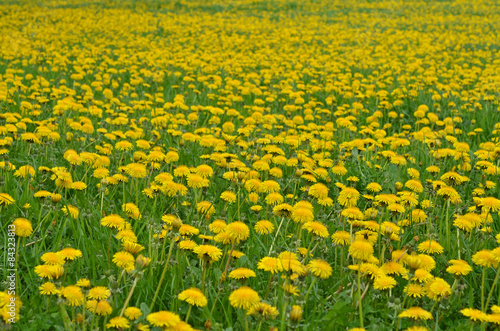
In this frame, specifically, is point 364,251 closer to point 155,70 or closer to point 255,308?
point 255,308

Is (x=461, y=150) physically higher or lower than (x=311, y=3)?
lower

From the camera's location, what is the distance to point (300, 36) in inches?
504

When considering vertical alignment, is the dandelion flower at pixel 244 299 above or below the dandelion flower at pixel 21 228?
below

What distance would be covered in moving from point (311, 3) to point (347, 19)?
6211 mm

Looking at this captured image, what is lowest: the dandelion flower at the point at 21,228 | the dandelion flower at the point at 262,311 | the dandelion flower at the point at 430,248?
the dandelion flower at the point at 430,248

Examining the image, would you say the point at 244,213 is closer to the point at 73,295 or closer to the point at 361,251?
the point at 361,251

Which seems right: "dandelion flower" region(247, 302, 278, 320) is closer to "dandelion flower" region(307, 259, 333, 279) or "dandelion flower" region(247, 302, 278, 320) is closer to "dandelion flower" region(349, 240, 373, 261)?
"dandelion flower" region(307, 259, 333, 279)

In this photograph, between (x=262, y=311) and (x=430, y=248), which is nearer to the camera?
(x=262, y=311)

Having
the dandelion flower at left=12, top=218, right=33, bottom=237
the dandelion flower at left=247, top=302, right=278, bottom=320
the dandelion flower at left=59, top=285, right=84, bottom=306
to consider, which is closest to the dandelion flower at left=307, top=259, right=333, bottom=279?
the dandelion flower at left=247, top=302, right=278, bottom=320

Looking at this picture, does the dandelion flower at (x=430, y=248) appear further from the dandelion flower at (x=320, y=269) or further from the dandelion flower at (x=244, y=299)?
the dandelion flower at (x=244, y=299)

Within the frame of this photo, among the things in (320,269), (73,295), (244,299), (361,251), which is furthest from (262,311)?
(73,295)

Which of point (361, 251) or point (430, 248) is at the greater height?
point (361, 251)

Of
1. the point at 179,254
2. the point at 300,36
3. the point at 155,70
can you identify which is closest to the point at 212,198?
the point at 179,254

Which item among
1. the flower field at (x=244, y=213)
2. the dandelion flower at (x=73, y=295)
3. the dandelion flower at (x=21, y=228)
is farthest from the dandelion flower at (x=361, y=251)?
the dandelion flower at (x=21, y=228)
